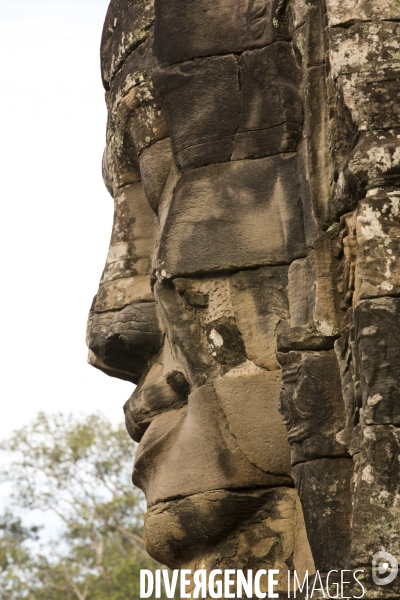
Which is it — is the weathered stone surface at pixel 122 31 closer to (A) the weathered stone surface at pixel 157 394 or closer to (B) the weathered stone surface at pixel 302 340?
(A) the weathered stone surface at pixel 157 394

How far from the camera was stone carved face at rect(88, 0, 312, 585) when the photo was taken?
5.94 meters

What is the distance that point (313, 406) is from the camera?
5199 mm

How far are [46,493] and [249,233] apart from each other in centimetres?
1820

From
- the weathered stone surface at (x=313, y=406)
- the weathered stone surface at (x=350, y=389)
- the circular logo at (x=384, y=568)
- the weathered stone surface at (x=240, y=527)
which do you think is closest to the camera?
the circular logo at (x=384, y=568)

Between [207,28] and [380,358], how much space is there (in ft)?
7.19

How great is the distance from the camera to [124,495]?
2258 centimetres

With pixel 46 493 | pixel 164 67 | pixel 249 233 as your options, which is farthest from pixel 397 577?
pixel 46 493

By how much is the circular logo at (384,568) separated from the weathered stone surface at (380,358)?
51cm

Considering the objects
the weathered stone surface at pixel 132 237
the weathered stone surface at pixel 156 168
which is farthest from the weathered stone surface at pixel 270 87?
the weathered stone surface at pixel 132 237

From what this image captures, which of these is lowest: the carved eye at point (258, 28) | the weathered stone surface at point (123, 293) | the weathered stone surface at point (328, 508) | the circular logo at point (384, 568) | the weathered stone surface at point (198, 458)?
the circular logo at point (384, 568)

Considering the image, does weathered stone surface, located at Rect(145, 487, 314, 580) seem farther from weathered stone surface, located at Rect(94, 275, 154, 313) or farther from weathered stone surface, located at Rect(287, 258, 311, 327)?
weathered stone surface, located at Rect(94, 275, 154, 313)

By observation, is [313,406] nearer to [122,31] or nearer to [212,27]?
[212,27]

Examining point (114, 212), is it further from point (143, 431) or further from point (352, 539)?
point (352, 539)

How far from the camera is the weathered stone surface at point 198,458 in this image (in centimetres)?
593
